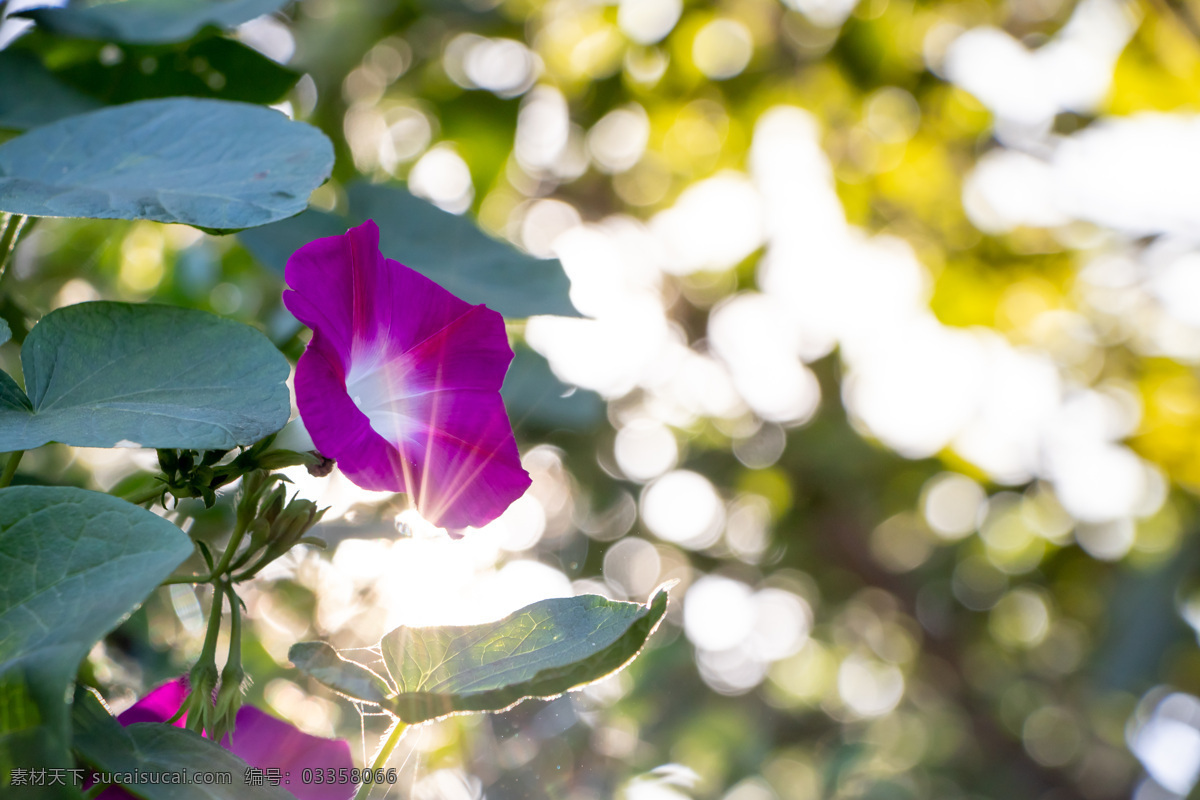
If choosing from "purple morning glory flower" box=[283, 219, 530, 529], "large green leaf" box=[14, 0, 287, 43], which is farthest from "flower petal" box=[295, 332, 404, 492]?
"large green leaf" box=[14, 0, 287, 43]

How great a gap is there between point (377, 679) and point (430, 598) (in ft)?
0.89

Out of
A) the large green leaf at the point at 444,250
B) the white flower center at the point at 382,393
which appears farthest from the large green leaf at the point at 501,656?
the large green leaf at the point at 444,250

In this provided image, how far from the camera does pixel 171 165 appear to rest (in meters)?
0.41

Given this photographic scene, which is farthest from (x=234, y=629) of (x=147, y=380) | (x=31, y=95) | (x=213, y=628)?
(x=31, y=95)

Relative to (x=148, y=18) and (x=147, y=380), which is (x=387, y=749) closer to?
(x=147, y=380)

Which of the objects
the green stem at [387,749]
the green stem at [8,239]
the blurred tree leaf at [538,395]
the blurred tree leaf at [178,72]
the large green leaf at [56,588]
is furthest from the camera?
the blurred tree leaf at [538,395]

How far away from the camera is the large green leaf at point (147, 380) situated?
0.32m

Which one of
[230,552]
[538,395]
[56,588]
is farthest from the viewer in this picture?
[538,395]

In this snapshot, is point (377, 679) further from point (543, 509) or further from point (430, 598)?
point (543, 509)

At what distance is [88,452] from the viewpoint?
875mm

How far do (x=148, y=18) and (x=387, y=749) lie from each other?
480 mm

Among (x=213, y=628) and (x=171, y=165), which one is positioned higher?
(x=171, y=165)

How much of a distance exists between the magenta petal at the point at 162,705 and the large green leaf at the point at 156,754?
0.31ft

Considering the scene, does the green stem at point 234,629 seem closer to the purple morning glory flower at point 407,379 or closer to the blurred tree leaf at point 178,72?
the purple morning glory flower at point 407,379
